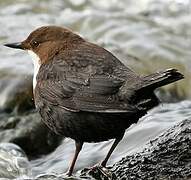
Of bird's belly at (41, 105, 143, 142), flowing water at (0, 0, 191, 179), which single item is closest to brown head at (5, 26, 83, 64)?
bird's belly at (41, 105, 143, 142)

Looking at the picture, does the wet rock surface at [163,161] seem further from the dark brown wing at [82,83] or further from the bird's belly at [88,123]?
the dark brown wing at [82,83]

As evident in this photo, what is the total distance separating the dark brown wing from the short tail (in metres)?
0.17

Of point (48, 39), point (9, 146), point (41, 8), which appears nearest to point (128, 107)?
point (48, 39)

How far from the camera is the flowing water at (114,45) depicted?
17.4ft

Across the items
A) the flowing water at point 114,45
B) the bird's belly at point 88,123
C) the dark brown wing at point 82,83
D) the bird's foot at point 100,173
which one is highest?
the dark brown wing at point 82,83

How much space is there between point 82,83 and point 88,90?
78 mm

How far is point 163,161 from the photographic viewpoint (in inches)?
146

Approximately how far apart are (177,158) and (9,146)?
2.36 meters

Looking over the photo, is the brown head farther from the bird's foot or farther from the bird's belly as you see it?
the bird's foot

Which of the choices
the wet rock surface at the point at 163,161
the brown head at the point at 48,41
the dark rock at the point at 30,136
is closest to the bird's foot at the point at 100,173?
the wet rock surface at the point at 163,161

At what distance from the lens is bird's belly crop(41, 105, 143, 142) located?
3.67 meters

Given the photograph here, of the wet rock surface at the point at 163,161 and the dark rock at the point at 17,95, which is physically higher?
the wet rock surface at the point at 163,161

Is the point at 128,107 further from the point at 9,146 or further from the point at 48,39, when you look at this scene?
the point at 9,146

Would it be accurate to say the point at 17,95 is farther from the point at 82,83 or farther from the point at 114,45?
the point at 82,83
